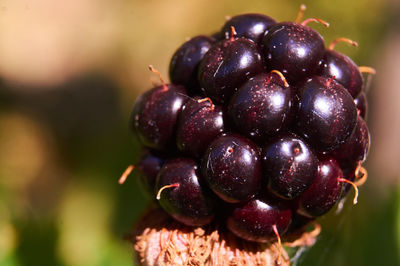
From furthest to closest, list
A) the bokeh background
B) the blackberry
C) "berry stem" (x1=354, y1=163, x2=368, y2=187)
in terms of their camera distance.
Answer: the bokeh background, "berry stem" (x1=354, y1=163, x2=368, y2=187), the blackberry

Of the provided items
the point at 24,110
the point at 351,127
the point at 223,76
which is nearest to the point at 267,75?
the point at 223,76

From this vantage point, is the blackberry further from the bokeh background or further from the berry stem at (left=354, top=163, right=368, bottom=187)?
the bokeh background

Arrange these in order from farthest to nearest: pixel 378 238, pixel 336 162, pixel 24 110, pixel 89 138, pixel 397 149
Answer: pixel 89 138, pixel 24 110, pixel 397 149, pixel 378 238, pixel 336 162

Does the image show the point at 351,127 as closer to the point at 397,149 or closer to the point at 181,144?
the point at 181,144

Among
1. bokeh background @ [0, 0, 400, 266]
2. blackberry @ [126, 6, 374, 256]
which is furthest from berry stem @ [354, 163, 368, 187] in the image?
bokeh background @ [0, 0, 400, 266]

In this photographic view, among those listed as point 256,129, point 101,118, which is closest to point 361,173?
point 256,129

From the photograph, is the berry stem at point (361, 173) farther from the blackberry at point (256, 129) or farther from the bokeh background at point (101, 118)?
the bokeh background at point (101, 118)
